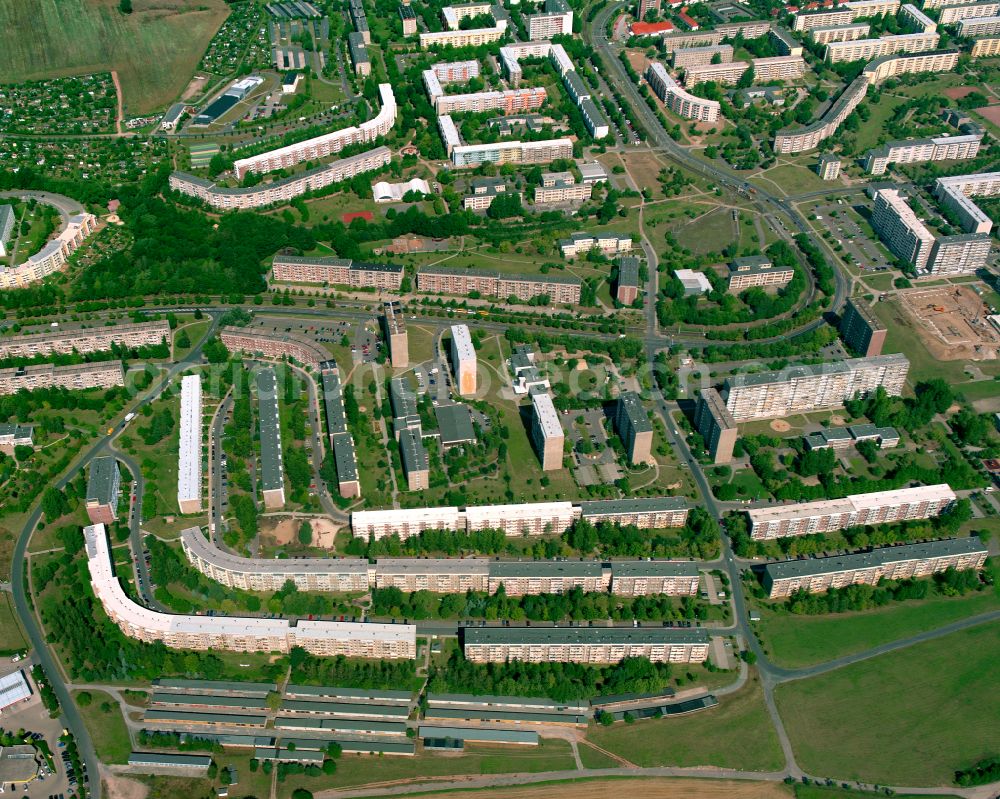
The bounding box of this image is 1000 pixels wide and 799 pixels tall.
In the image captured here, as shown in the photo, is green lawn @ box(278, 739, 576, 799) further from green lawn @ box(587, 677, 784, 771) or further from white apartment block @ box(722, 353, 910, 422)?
white apartment block @ box(722, 353, 910, 422)

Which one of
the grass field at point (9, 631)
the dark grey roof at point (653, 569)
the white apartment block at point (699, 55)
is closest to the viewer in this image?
the grass field at point (9, 631)

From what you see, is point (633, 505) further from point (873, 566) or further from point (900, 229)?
point (900, 229)

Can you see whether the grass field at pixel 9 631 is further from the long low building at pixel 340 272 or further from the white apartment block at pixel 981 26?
the white apartment block at pixel 981 26

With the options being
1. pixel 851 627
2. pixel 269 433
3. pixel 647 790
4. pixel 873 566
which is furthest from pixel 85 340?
pixel 873 566

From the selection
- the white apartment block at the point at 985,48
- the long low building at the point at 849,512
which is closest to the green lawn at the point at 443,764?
the long low building at the point at 849,512

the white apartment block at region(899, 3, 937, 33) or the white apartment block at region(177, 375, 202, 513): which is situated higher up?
the white apartment block at region(899, 3, 937, 33)

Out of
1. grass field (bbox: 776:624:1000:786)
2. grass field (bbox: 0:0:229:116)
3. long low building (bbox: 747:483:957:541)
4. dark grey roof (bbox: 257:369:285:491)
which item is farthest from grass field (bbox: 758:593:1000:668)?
grass field (bbox: 0:0:229:116)
